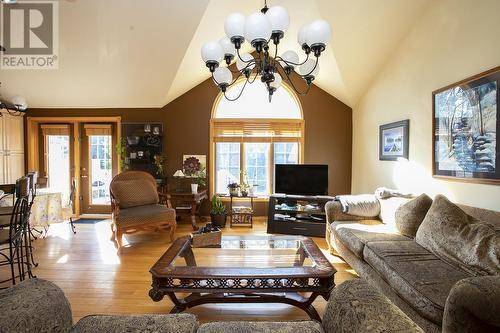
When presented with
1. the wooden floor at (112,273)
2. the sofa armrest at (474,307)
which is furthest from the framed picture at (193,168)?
the sofa armrest at (474,307)

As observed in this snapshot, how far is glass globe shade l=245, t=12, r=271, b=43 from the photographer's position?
1843mm

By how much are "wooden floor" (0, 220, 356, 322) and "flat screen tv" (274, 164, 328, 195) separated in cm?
83

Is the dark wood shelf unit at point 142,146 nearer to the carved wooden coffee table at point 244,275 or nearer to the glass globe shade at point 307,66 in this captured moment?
the carved wooden coffee table at point 244,275

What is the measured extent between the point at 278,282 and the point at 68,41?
4355 millimetres

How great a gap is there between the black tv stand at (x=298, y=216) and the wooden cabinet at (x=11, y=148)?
5.06 metres

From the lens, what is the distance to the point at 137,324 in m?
1.29

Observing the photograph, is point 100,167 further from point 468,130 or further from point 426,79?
point 468,130

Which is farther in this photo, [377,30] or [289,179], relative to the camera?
[289,179]

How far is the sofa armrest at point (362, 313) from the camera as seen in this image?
3.29 ft

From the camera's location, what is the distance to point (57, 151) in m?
5.52

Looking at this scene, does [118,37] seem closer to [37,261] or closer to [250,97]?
[250,97]

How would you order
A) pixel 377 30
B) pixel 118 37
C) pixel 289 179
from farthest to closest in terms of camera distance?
pixel 289 179 < pixel 118 37 < pixel 377 30

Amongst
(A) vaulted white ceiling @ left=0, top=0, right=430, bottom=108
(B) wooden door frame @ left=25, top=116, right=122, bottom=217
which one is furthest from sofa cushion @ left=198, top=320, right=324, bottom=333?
(B) wooden door frame @ left=25, top=116, right=122, bottom=217

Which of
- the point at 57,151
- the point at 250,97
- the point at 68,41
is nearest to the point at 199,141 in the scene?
the point at 250,97
